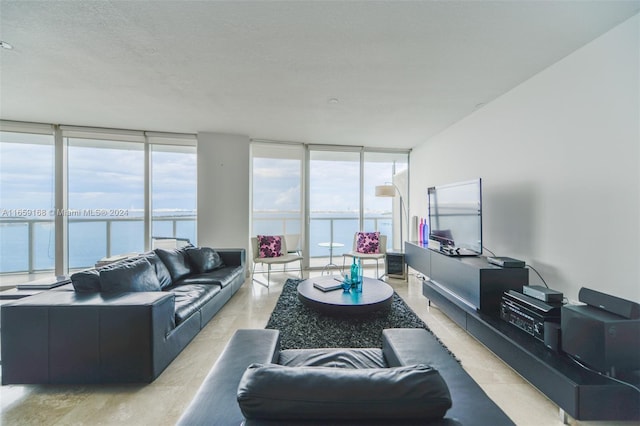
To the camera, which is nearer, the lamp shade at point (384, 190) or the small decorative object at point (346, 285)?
the small decorative object at point (346, 285)

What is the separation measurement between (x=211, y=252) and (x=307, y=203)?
205cm

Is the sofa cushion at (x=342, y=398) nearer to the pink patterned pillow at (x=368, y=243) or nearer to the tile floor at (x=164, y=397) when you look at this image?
the tile floor at (x=164, y=397)

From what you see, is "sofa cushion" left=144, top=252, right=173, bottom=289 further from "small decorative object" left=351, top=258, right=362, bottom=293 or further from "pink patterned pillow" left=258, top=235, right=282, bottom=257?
"small decorative object" left=351, top=258, right=362, bottom=293

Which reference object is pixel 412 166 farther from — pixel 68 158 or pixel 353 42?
pixel 68 158

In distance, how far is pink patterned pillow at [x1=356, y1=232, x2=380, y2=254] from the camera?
4.62 m

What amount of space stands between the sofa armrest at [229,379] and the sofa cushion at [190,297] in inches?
42.5

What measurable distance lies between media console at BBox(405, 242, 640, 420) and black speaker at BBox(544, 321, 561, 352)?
3cm

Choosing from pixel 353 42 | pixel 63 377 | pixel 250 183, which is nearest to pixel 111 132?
pixel 250 183

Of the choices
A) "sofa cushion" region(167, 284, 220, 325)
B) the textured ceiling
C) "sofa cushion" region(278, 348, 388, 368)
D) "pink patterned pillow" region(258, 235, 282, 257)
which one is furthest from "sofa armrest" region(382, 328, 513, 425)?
"pink patterned pillow" region(258, 235, 282, 257)

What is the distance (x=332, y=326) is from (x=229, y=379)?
1756 mm

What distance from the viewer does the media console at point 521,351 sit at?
1.33 meters

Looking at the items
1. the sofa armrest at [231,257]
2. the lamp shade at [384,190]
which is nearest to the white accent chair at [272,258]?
the sofa armrest at [231,257]

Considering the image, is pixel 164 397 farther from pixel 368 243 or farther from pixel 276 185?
pixel 276 185

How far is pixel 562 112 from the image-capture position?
7.18 ft
